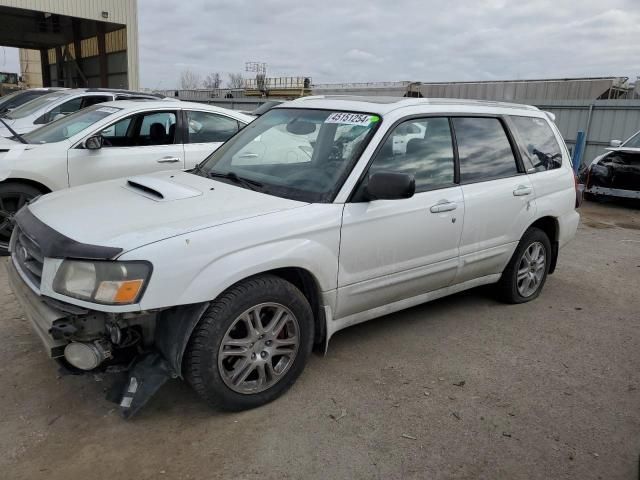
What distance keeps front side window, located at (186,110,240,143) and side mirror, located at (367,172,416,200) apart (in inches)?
142

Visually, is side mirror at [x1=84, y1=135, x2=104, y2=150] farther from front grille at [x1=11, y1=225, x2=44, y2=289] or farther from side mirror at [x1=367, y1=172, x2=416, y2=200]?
side mirror at [x1=367, y1=172, x2=416, y2=200]

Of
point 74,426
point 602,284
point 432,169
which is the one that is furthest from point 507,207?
point 74,426

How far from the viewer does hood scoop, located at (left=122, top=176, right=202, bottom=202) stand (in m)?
3.16

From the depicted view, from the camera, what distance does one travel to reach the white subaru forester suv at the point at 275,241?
258 cm

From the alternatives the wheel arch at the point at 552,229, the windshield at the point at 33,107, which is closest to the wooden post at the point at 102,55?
the windshield at the point at 33,107

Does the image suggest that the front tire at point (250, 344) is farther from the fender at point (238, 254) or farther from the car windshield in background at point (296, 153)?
the car windshield in background at point (296, 153)

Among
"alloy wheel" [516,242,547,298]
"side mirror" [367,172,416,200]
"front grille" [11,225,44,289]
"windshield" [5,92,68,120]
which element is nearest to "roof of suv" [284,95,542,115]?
"side mirror" [367,172,416,200]

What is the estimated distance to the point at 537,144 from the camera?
15.5ft

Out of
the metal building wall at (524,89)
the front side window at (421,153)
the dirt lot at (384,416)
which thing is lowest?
the dirt lot at (384,416)

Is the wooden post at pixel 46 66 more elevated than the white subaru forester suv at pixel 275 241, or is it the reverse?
the wooden post at pixel 46 66

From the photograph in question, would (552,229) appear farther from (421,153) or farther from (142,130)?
(142,130)

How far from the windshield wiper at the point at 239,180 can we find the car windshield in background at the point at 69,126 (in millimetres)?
2912

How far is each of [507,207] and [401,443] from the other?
2264mm

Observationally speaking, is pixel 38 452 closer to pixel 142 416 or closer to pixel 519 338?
pixel 142 416
